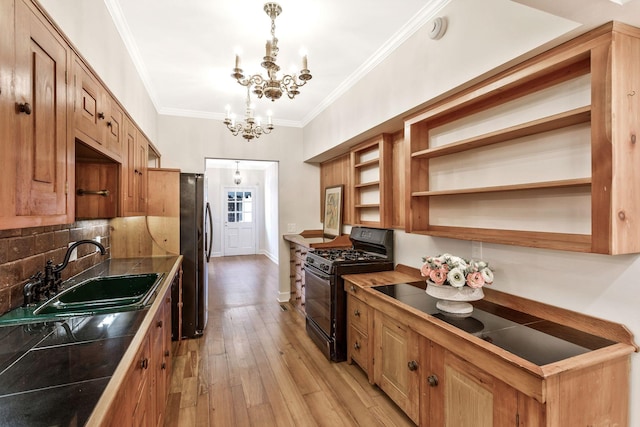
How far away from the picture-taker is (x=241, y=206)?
360 inches

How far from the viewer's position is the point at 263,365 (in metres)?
2.80

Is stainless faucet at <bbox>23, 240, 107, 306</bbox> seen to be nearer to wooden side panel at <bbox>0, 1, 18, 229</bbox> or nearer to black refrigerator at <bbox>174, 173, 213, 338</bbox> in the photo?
wooden side panel at <bbox>0, 1, 18, 229</bbox>

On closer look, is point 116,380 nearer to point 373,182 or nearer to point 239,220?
point 373,182

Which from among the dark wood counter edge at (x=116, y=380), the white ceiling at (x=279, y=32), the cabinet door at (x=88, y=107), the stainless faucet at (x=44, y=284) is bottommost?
the dark wood counter edge at (x=116, y=380)

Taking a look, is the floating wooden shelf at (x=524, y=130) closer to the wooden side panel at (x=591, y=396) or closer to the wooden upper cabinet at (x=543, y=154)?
the wooden upper cabinet at (x=543, y=154)

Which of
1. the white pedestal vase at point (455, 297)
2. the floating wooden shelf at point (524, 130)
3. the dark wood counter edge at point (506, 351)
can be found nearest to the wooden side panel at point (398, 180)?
the floating wooden shelf at point (524, 130)

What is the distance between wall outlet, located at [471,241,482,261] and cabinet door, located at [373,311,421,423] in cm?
70

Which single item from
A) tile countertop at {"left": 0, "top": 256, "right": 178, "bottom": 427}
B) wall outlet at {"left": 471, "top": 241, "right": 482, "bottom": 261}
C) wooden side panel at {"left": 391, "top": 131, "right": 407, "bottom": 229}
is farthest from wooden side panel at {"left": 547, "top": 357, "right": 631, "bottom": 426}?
wooden side panel at {"left": 391, "top": 131, "right": 407, "bottom": 229}

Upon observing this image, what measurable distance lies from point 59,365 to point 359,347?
6.97ft

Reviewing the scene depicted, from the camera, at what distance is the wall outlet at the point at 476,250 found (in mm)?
2074

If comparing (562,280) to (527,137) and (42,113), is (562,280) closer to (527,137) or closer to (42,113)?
(527,137)

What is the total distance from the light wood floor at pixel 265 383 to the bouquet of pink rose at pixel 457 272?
1.08m

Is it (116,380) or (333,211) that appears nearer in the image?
(116,380)

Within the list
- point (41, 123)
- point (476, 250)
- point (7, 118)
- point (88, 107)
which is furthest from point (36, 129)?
point (476, 250)
